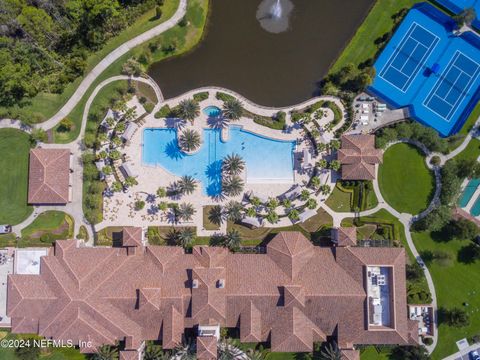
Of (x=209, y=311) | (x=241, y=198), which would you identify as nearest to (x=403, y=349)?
(x=209, y=311)

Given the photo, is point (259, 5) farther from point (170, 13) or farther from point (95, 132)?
point (95, 132)

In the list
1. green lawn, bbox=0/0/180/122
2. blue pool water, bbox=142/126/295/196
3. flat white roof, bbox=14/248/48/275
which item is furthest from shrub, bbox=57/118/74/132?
flat white roof, bbox=14/248/48/275

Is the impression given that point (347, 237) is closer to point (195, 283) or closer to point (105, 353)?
point (195, 283)

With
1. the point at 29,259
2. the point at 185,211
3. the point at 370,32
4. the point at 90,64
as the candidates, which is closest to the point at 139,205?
the point at 185,211

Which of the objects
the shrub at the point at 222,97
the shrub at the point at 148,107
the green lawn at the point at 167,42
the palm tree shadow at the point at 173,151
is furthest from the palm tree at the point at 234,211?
the green lawn at the point at 167,42

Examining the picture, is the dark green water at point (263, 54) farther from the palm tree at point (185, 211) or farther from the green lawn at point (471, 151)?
the green lawn at point (471, 151)

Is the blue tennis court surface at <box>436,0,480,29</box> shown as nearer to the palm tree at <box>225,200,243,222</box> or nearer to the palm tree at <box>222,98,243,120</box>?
the palm tree at <box>222,98,243,120</box>
